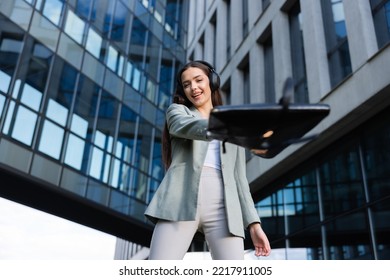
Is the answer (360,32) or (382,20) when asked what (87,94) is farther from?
(382,20)

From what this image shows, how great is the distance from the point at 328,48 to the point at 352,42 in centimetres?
133

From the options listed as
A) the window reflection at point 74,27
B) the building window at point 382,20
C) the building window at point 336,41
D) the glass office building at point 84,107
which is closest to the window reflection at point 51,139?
the glass office building at point 84,107

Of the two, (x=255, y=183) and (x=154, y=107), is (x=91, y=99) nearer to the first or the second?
(x=154, y=107)

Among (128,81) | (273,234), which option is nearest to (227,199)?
(273,234)

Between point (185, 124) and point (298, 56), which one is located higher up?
point (298, 56)

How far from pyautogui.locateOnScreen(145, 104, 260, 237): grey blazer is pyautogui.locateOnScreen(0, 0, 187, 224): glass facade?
1125 cm

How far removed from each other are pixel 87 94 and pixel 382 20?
10867mm

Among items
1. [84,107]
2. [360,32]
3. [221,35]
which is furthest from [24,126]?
[360,32]

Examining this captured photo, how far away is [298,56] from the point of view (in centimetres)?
1204

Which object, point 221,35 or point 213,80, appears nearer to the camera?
point 213,80

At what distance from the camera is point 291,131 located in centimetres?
154

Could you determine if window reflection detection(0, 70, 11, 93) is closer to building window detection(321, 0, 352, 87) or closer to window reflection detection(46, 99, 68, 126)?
window reflection detection(46, 99, 68, 126)

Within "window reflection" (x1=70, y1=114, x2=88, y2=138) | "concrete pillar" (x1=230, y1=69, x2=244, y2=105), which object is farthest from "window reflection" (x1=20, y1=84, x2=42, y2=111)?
"concrete pillar" (x1=230, y1=69, x2=244, y2=105)

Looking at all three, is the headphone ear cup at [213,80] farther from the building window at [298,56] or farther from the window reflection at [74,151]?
the window reflection at [74,151]
